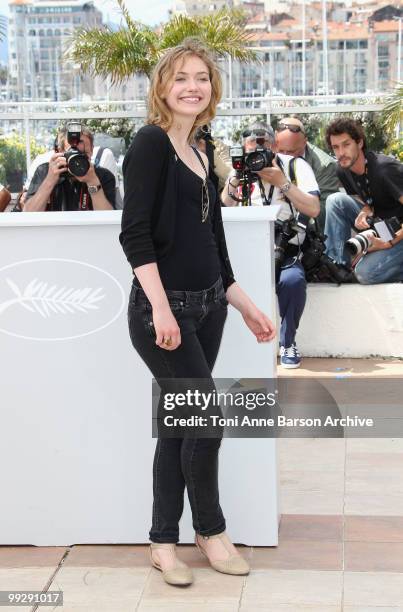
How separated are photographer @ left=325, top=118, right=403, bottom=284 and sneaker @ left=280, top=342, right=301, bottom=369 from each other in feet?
2.32

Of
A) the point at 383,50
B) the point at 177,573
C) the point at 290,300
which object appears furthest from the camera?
the point at 383,50

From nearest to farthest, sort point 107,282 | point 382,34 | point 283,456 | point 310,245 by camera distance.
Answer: point 107,282
point 283,456
point 310,245
point 382,34

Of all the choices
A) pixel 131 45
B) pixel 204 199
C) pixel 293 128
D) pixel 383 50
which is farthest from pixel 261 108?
pixel 383 50

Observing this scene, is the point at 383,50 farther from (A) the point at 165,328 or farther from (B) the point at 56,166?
(A) the point at 165,328

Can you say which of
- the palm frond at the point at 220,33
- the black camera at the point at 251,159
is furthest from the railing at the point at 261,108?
the palm frond at the point at 220,33

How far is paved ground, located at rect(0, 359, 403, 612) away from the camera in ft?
10.2

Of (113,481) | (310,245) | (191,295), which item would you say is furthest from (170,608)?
(310,245)

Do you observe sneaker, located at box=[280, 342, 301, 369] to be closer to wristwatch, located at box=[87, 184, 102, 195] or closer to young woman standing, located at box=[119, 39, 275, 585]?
wristwatch, located at box=[87, 184, 102, 195]

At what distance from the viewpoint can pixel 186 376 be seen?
10.1 feet

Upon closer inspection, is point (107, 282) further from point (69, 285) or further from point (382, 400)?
point (382, 400)

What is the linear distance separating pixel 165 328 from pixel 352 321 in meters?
3.71

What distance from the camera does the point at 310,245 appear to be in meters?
6.40

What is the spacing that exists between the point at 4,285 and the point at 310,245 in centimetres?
330

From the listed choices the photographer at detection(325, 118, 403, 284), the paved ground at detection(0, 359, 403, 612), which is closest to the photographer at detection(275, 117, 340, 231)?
the photographer at detection(325, 118, 403, 284)
